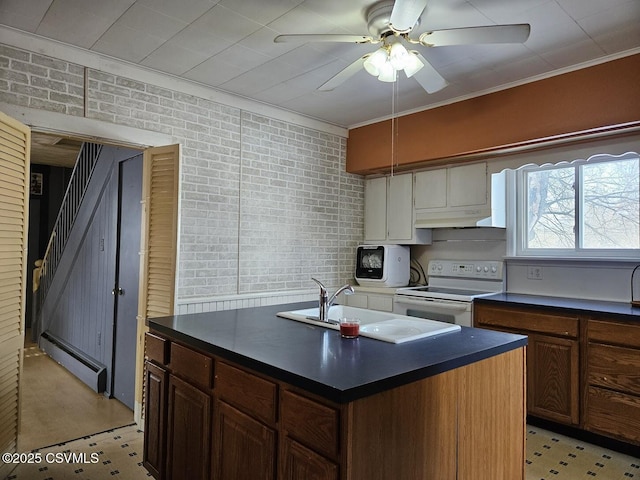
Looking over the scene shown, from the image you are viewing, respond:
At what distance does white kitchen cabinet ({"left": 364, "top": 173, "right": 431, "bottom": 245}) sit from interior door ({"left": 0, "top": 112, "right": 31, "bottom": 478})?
3154mm

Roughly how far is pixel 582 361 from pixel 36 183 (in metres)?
7.61

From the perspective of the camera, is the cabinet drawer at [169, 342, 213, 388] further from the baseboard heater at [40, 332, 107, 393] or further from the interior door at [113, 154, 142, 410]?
the baseboard heater at [40, 332, 107, 393]

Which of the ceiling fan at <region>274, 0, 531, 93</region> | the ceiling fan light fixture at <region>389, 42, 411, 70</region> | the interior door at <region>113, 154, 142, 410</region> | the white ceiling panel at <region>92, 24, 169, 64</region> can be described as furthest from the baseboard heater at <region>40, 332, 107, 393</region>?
the ceiling fan light fixture at <region>389, 42, 411, 70</region>

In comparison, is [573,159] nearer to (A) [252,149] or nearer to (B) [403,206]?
(B) [403,206]

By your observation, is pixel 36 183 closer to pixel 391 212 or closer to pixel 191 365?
pixel 391 212

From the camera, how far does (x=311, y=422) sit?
1304mm

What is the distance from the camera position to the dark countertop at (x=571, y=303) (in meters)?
2.69

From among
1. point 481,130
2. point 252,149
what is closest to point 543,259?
point 481,130

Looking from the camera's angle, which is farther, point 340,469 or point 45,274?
point 45,274

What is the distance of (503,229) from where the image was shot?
380 cm

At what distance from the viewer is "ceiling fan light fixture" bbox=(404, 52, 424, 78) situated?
7.54 ft

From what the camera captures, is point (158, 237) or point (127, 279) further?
point (127, 279)

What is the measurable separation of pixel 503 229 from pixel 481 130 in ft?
3.05

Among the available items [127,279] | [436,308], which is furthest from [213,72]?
[436,308]
